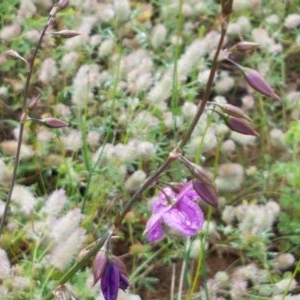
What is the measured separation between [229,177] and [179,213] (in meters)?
1.02

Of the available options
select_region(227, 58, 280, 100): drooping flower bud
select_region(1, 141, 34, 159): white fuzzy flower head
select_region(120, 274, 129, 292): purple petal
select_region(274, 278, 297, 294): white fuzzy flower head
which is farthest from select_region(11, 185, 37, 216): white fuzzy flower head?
select_region(227, 58, 280, 100): drooping flower bud

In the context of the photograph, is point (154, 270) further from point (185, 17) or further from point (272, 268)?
point (185, 17)

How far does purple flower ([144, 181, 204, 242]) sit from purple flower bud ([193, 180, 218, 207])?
7cm

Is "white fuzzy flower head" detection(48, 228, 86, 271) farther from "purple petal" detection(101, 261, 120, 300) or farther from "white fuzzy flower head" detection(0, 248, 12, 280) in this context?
"purple petal" detection(101, 261, 120, 300)

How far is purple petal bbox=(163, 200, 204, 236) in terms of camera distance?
1440mm

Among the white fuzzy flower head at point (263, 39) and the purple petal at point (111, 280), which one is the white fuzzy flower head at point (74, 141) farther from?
the purple petal at point (111, 280)

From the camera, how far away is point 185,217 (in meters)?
1.45

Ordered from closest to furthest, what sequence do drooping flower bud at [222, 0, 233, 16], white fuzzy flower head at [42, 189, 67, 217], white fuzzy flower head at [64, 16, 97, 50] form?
drooping flower bud at [222, 0, 233, 16] → white fuzzy flower head at [42, 189, 67, 217] → white fuzzy flower head at [64, 16, 97, 50]

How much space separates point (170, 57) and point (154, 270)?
992 millimetres

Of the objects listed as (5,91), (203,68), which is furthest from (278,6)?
(5,91)

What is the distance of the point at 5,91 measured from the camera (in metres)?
2.60

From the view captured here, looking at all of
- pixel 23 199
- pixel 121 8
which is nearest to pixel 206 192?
pixel 23 199

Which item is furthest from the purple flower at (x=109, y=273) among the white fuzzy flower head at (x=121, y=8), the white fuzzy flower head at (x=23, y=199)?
the white fuzzy flower head at (x=121, y=8)

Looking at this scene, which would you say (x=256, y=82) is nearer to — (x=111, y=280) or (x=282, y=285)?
(x=111, y=280)
